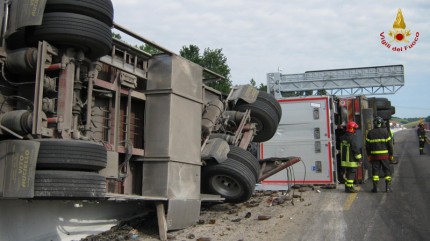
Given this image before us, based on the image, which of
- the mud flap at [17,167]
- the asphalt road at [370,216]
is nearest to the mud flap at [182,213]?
the asphalt road at [370,216]

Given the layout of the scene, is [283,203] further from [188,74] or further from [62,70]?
[62,70]

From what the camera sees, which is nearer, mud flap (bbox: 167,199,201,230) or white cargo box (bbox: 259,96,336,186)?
mud flap (bbox: 167,199,201,230)

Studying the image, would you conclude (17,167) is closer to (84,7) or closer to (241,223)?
(84,7)

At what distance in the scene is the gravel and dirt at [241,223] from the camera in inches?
227

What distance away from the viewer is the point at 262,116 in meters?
8.37

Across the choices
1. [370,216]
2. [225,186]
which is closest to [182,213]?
[225,186]

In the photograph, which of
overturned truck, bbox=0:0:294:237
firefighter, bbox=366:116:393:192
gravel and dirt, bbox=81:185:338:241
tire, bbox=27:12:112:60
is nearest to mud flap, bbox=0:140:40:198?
overturned truck, bbox=0:0:294:237

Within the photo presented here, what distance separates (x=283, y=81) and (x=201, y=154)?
110 feet

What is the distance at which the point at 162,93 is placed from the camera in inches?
243

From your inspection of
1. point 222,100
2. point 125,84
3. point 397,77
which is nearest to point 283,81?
point 397,77

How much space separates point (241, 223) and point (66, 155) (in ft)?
9.88

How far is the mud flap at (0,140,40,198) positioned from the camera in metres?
4.18

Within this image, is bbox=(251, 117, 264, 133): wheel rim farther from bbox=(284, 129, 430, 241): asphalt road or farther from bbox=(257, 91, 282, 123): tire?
bbox=(284, 129, 430, 241): asphalt road

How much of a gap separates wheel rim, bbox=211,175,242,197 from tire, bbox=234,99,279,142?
1753mm
